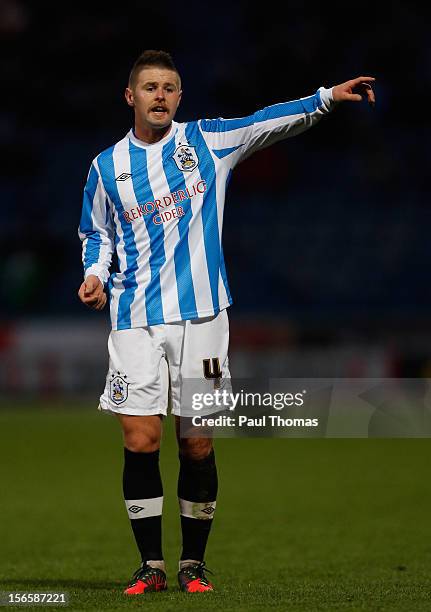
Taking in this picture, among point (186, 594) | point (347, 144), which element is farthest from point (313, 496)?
point (347, 144)

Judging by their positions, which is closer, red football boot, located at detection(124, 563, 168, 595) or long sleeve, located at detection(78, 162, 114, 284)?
red football boot, located at detection(124, 563, 168, 595)

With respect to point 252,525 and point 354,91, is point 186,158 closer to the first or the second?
point 354,91

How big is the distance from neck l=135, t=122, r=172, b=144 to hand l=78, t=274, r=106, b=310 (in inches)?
22.2

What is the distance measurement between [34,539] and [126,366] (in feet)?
7.40

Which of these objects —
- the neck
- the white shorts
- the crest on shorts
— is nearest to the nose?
the neck

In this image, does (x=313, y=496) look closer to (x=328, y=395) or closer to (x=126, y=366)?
(x=328, y=395)

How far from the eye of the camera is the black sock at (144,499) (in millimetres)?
4448

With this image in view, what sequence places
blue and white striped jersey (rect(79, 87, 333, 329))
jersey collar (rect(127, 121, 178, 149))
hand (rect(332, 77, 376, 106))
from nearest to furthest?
hand (rect(332, 77, 376, 106)) → blue and white striped jersey (rect(79, 87, 333, 329)) → jersey collar (rect(127, 121, 178, 149))

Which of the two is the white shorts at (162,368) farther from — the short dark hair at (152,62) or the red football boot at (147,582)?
the short dark hair at (152,62)

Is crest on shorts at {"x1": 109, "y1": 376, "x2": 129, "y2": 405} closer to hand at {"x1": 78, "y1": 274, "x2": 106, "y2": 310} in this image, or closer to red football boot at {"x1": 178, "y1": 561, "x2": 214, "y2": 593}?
hand at {"x1": 78, "y1": 274, "x2": 106, "y2": 310}

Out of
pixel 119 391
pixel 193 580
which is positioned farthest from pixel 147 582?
pixel 119 391

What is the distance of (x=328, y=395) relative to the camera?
5797mm

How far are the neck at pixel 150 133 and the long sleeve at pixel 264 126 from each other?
0.49ft

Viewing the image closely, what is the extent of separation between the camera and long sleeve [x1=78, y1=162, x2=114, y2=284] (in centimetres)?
450
